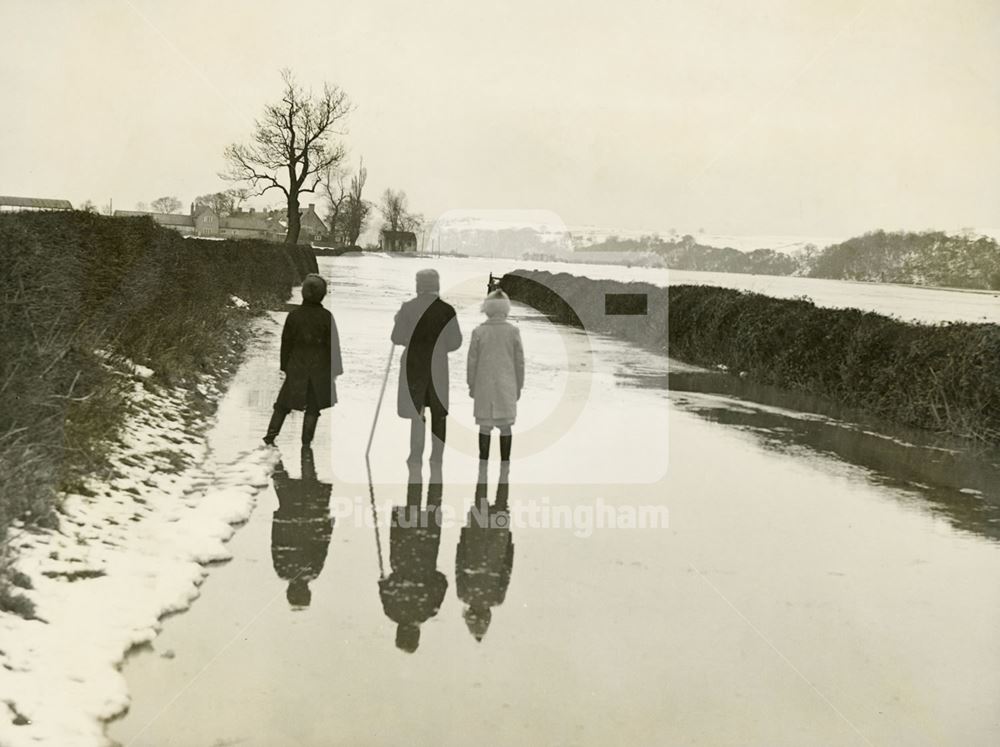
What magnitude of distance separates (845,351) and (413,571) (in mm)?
12498

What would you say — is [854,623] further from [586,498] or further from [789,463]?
[789,463]

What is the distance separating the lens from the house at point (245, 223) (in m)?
125

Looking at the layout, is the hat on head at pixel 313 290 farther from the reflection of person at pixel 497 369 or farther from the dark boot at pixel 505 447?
the dark boot at pixel 505 447

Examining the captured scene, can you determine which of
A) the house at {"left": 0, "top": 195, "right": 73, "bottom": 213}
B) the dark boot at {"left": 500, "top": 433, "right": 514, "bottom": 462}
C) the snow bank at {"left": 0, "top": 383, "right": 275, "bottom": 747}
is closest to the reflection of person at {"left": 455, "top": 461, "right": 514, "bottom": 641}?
the dark boot at {"left": 500, "top": 433, "right": 514, "bottom": 462}

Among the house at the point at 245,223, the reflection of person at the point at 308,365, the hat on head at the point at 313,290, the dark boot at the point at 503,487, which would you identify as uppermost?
the house at the point at 245,223

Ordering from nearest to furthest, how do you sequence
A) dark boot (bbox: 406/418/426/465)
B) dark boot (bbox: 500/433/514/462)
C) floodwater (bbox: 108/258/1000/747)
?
A: 1. floodwater (bbox: 108/258/1000/747)
2. dark boot (bbox: 500/433/514/462)
3. dark boot (bbox: 406/418/426/465)

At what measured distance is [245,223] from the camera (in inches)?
5281

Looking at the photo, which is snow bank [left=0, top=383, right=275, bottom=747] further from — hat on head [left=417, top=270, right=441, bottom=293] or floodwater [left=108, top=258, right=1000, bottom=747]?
hat on head [left=417, top=270, right=441, bottom=293]

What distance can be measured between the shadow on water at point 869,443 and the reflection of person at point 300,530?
18.3 ft

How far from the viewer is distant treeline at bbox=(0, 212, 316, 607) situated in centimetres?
659

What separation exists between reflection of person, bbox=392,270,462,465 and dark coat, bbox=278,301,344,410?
1.03 metres

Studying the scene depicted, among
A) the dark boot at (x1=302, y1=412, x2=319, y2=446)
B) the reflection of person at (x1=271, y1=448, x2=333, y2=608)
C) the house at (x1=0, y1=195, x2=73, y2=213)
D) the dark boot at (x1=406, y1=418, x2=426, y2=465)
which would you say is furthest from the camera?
the house at (x1=0, y1=195, x2=73, y2=213)

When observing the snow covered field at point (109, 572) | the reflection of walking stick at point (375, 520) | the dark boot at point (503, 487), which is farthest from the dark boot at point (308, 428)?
the dark boot at point (503, 487)

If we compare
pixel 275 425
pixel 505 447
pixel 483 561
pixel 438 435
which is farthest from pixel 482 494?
pixel 275 425
